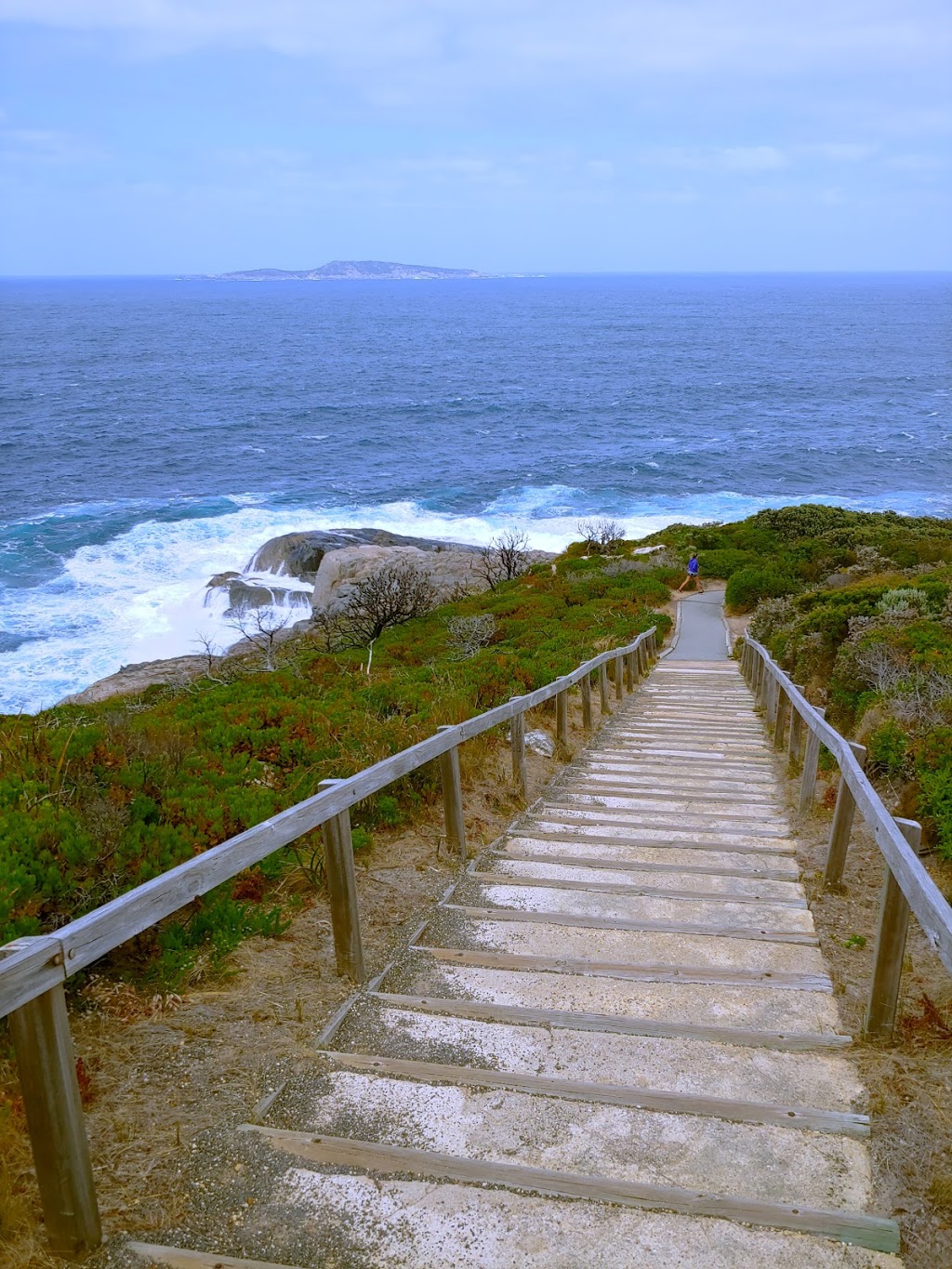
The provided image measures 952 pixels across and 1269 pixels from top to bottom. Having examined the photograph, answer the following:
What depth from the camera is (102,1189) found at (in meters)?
2.84

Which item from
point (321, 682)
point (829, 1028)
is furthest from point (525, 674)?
point (829, 1028)

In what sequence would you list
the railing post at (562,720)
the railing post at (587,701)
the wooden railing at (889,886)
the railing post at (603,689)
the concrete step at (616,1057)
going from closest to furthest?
the wooden railing at (889,886), the concrete step at (616,1057), the railing post at (562,720), the railing post at (587,701), the railing post at (603,689)

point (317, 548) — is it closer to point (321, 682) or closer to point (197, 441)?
point (321, 682)

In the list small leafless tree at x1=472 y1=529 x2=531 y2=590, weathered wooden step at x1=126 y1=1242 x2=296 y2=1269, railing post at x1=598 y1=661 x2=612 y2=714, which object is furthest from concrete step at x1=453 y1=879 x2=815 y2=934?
small leafless tree at x1=472 y1=529 x2=531 y2=590

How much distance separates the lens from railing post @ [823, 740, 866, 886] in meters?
5.25

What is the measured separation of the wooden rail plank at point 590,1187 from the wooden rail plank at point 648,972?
1502 mm

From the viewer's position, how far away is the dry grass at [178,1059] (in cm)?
278

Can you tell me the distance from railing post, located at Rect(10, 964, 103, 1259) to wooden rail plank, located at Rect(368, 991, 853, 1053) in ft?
5.32

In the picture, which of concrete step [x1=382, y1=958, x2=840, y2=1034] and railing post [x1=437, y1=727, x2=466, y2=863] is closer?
concrete step [x1=382, y1=958, x2=840, y2=1034]

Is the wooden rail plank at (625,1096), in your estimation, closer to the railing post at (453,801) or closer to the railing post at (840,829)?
the railing post at (840,829)

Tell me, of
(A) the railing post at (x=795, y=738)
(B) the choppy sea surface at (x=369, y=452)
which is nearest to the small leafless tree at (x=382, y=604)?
(B) the choppy sea surface at (x=369, y=452)

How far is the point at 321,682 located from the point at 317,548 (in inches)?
910

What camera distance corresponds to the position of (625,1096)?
328 cm

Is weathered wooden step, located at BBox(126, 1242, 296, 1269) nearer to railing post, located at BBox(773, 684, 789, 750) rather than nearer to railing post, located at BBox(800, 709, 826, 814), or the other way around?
railing post, located at BBox(800, 709, 826, 814)
